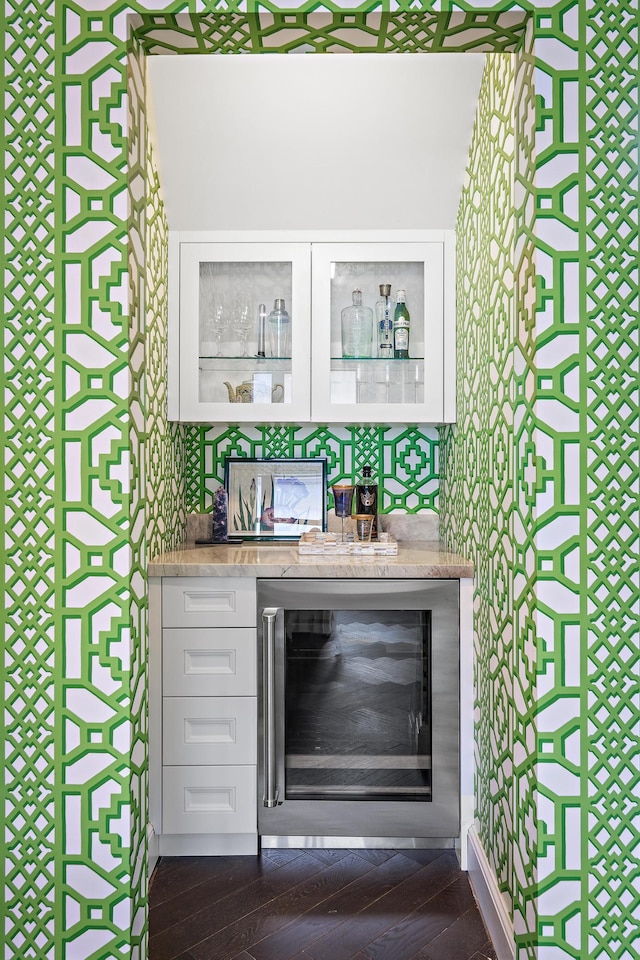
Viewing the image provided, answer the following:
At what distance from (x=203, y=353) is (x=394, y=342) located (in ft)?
2.41

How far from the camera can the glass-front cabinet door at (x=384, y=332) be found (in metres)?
2.58

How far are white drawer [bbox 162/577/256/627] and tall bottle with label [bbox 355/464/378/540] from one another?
2.20 ft

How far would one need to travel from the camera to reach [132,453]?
1461mm

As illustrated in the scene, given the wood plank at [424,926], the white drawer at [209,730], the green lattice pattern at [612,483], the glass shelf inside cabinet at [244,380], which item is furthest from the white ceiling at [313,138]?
the wood plank at [424,926]

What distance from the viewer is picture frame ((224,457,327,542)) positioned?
9.56 ft

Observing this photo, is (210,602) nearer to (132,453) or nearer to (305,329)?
(132,453)

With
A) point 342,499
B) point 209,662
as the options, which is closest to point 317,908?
point 209,662

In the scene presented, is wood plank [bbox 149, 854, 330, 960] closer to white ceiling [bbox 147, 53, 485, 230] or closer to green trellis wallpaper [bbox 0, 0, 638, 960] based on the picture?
green trellis wallpaper [bbox 0, 0, 638, 960]

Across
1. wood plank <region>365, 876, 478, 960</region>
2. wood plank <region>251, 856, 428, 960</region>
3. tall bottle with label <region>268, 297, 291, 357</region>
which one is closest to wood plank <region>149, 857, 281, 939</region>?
wood plank <region>251, 856, 428, 960</region>

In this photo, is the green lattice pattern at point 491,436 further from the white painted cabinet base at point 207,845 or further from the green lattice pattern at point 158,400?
the green lattice pattern at point 158,400

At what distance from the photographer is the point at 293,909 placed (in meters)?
2.01

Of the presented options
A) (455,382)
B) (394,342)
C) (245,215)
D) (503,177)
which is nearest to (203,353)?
(245,215)

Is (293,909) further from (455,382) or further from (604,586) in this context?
(455,382)

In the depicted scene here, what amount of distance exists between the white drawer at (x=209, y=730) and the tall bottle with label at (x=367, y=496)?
884mm
